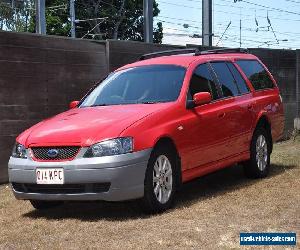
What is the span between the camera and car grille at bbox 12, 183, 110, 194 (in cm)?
605

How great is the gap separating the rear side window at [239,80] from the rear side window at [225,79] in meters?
0.11

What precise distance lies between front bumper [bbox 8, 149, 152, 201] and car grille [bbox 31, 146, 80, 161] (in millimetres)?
67

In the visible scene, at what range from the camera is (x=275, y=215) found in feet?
19.9

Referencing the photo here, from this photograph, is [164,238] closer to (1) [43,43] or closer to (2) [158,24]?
(1) [43,43]

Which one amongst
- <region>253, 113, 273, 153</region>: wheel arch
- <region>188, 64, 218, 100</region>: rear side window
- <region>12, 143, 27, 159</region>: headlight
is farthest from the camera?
<region>253, 113, 273, 153</region>: wheel arch

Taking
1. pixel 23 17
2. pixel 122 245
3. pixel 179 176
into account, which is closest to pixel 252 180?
pixel 179 176

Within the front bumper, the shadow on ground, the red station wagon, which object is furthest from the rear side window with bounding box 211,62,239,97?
the front bumper

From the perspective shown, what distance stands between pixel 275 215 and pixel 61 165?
2173 millimetres

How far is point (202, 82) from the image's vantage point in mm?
7527

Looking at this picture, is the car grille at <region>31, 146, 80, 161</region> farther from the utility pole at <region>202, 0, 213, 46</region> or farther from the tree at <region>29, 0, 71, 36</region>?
the tree at <region>29, 0, 71, 36</region>

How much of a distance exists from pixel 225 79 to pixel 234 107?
1.38 ft

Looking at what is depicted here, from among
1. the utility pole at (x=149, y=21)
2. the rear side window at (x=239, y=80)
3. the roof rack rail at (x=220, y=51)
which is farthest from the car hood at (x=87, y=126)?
the utility pole at (x=149, y=21)

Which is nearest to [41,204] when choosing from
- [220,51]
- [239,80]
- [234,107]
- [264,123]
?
[234,107]

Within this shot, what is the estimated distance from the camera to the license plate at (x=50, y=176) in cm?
606
